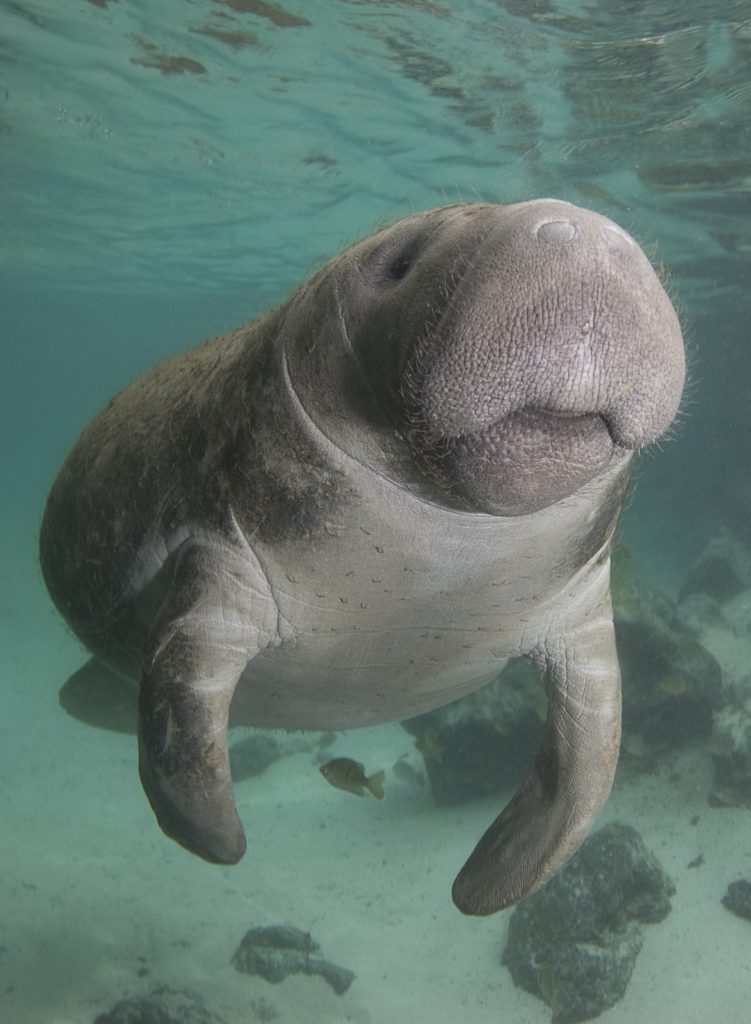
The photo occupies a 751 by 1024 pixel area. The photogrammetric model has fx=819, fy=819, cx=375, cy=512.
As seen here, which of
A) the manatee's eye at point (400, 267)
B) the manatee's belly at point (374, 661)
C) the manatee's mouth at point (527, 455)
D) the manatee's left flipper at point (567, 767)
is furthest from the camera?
the manatee's left flipper at point (567, 767)

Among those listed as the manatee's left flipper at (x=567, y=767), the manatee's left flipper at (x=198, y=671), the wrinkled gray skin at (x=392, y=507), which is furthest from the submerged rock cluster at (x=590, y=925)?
the manatee's left flipper at (x=198, y=671)

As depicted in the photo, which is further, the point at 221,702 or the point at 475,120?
the point at 475,120

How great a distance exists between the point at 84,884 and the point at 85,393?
11356 centimetres

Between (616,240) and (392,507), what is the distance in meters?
0.97

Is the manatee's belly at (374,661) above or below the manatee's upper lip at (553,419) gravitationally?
below

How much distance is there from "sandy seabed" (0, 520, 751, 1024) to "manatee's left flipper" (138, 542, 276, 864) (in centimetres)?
423

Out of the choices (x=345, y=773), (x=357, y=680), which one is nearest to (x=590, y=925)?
(x=345, y=773)

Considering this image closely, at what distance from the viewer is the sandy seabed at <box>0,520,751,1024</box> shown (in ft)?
20.2

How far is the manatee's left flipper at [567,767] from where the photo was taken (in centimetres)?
321

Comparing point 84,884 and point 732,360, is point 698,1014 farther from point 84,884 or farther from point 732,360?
point 732,360

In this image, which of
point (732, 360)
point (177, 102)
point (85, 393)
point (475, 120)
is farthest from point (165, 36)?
point (85, 393)

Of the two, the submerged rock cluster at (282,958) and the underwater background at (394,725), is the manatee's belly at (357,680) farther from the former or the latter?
the submerged rock cluster at (282,958)

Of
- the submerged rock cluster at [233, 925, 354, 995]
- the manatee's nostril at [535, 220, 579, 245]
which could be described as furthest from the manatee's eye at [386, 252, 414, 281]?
the submerged rock cluster at [233, 925, 354, 995]

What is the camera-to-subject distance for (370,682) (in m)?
3.16
